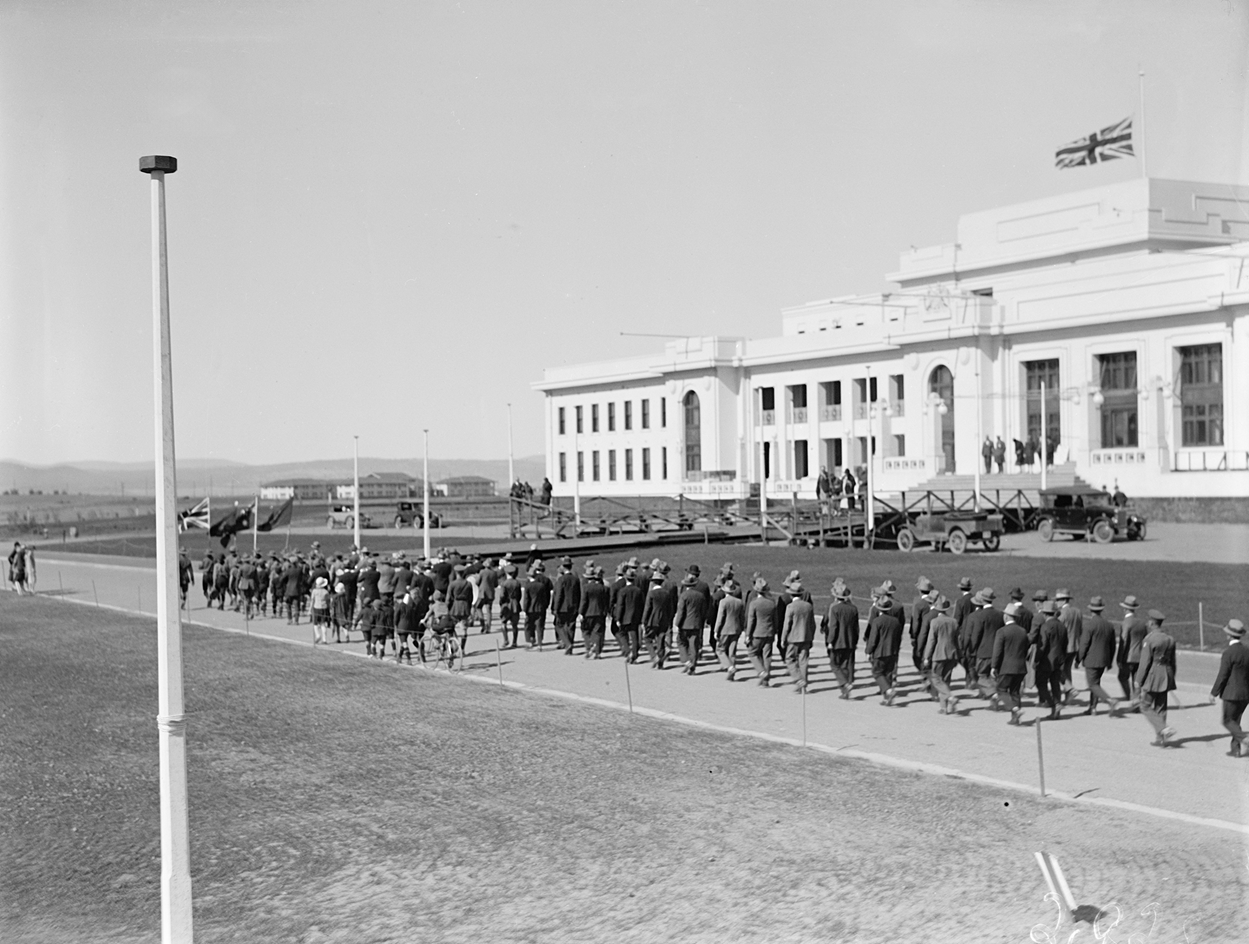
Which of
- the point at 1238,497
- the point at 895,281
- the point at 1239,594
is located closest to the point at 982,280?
the point at 895,281

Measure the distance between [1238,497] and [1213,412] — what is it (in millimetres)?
5933

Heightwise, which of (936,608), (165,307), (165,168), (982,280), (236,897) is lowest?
(236,897)

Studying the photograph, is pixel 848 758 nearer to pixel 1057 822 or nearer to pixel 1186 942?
pixel 1057 822

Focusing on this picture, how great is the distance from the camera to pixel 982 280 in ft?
208

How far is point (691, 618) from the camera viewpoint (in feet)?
67.9

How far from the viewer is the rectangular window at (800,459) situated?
7150cm

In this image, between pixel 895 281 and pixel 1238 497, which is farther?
pixel 895 281

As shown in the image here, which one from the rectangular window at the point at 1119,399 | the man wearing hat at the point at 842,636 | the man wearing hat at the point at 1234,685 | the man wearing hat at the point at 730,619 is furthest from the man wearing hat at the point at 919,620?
the rectangular window at the point at 1119,399

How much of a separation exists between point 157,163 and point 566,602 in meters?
15.4

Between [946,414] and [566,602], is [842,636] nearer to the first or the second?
[566,602]

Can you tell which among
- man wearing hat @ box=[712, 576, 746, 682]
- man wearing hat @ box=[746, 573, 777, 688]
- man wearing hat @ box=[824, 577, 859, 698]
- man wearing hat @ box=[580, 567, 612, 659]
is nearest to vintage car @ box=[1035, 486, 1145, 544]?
man wearing hat @ box=[580, 567, 612, 659]

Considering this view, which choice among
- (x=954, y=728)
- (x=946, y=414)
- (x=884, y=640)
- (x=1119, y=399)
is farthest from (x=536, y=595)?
(x=946, y=414)

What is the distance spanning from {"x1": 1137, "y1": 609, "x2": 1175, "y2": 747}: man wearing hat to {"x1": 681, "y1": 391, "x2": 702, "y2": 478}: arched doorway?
6147 cm

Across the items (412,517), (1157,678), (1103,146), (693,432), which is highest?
(1103,146)
